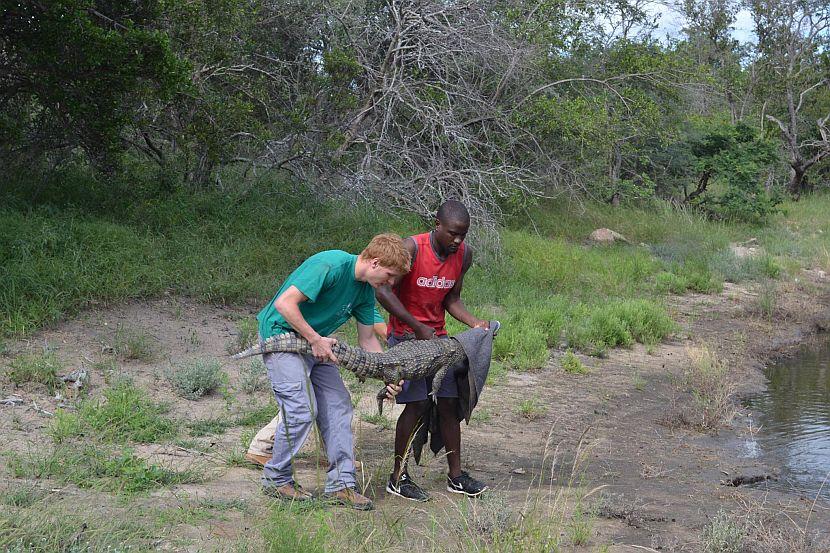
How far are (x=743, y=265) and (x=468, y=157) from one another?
18.0 feet

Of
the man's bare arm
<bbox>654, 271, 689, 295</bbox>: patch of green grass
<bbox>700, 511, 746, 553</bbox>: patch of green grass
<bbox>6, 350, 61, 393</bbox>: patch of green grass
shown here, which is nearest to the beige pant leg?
the man's bare arm

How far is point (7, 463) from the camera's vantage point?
4953 mm

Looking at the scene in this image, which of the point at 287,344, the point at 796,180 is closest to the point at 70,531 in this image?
the point at 287,344

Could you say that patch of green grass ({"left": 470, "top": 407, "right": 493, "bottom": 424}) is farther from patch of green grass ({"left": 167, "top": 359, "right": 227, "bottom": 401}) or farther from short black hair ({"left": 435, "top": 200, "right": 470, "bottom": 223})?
short black hair ({"left": 435, "top": 200, "right": 470, "bottom": 223})

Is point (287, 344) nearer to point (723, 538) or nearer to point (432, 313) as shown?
point (432, 313)

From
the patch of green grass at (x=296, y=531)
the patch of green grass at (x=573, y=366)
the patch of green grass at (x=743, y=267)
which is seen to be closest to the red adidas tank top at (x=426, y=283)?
the patch of green grass at (x=296, y=531)

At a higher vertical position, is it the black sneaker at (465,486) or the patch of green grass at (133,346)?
the patch of green grass at (133,346)

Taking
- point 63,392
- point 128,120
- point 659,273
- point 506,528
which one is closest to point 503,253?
point 659,273

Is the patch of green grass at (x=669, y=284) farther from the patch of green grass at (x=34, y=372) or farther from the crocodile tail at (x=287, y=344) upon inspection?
the crocodile tail at (x=287, y=344)

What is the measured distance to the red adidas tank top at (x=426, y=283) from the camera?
5004 mm

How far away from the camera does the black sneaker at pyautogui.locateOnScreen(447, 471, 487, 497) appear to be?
17.0 ft

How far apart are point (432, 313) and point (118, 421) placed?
7.44ft

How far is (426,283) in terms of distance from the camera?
16.4 feet

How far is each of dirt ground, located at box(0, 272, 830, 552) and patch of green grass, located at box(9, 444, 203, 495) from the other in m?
0.11
